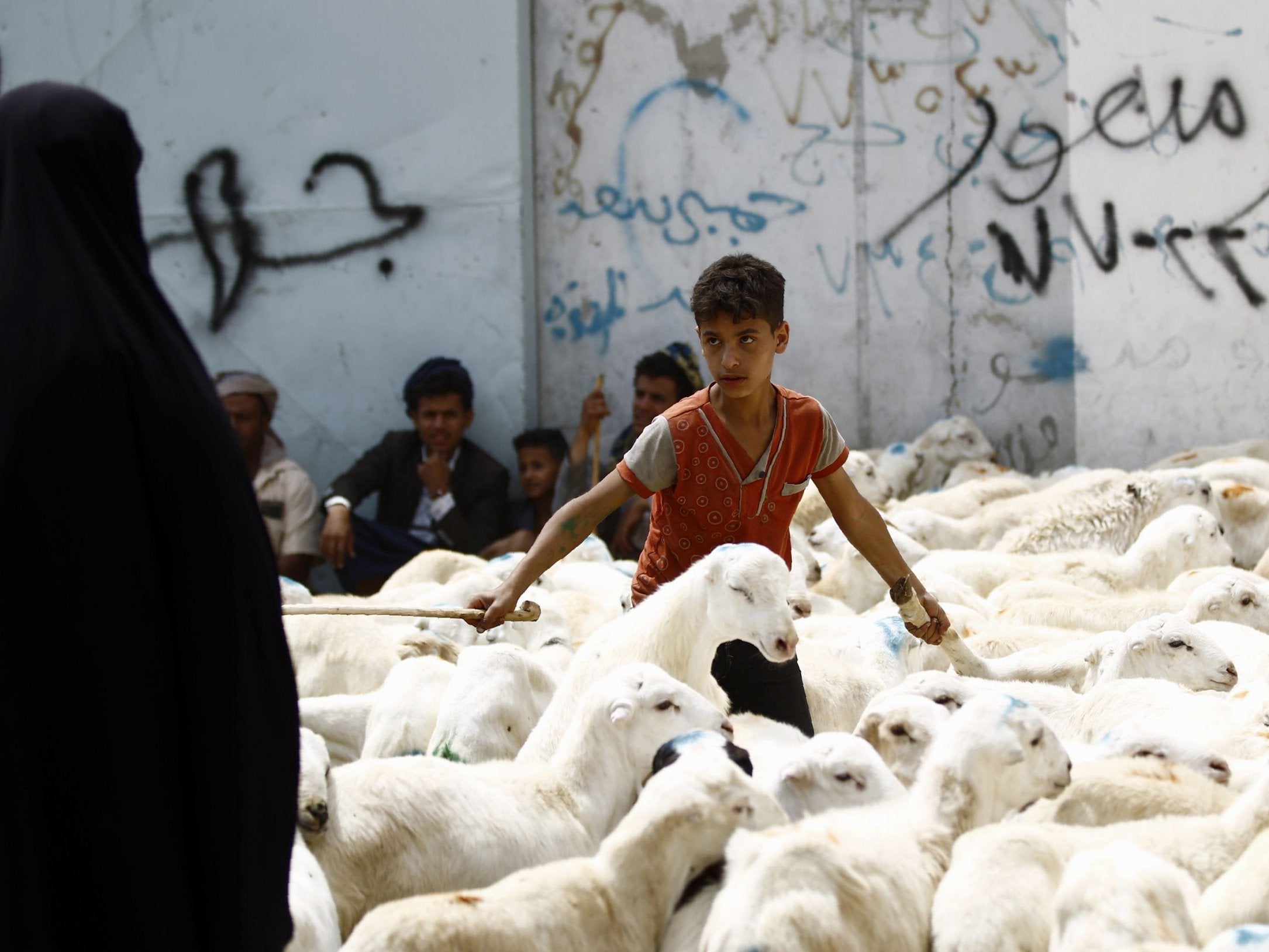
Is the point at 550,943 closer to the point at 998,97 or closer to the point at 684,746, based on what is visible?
the point at 684,746

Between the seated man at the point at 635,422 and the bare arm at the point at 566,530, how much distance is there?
3.86 meters

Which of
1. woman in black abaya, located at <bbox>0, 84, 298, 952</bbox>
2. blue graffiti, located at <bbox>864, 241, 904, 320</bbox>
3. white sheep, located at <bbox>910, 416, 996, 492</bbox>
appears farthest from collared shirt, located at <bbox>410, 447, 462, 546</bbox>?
woman in black abaya, located at <bbox>0, 84, 298, 952</bbox>

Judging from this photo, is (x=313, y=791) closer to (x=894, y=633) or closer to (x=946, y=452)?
(x=894, y=633)

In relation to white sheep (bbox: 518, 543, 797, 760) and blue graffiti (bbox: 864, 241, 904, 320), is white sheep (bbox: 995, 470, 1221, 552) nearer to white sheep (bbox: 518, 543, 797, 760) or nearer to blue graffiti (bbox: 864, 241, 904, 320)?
blue graffiti (bbox: 864, 241, 904, 320)

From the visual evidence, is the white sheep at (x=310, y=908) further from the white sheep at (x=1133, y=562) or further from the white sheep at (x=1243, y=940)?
the white sheep at (x=1133, y=562)

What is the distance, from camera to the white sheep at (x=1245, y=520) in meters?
7.22

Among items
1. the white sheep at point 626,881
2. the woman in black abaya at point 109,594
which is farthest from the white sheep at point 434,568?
the woman in black abaya at point 109,594

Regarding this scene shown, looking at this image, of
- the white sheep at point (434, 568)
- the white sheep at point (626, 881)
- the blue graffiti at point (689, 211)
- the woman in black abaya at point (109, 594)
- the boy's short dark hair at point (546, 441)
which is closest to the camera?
the woman in black abaya at point (109, 594)

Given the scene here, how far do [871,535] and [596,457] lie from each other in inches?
177

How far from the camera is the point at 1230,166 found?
30.3ft

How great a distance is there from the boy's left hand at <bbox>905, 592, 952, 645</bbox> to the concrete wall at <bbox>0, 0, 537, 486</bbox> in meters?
5.55

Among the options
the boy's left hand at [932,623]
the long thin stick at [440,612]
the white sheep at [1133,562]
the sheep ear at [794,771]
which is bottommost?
the white sheep at [1133,562]

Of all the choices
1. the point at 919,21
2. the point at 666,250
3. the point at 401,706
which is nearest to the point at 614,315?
the point at 666,250

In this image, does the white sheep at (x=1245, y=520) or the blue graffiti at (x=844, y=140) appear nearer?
the white sheep at (x=1245, y=520)
